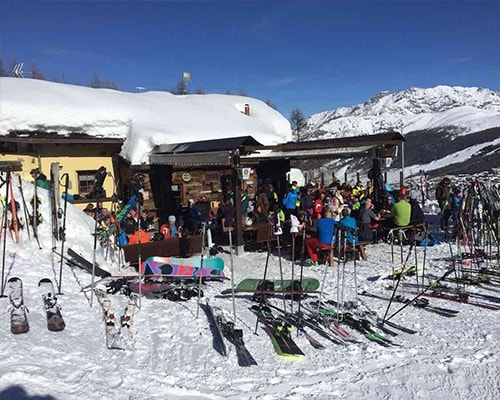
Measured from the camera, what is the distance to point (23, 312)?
5223 mm

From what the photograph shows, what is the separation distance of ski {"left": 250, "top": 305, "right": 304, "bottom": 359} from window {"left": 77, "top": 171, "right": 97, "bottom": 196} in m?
8.76

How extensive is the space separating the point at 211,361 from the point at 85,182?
10146 mm

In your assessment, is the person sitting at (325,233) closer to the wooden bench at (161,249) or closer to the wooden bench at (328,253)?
the wooden bench at (328,253)

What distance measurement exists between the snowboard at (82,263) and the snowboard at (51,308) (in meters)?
1.43

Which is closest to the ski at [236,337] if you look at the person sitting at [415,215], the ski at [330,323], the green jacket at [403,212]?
the ski at [330,323]

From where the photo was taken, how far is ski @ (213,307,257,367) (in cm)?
501

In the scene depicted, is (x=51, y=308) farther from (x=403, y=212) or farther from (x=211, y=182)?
(x=211, y=182)

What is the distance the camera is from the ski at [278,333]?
207 inches

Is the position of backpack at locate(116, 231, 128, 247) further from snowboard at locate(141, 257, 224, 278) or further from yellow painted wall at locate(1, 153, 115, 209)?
yellow painted wall at locate(1, 153, 115, 209)

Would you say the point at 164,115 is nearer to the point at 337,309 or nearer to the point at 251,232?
the point at 251,232

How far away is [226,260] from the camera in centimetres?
1070

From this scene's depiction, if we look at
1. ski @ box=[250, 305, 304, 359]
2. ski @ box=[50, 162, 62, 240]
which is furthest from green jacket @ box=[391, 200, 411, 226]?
ski @ box=[50, 162, 62, 240]

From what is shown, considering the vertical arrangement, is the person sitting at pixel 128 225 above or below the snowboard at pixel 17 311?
above

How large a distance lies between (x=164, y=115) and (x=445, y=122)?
139448 mm
